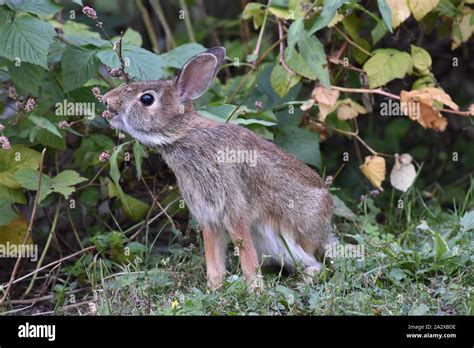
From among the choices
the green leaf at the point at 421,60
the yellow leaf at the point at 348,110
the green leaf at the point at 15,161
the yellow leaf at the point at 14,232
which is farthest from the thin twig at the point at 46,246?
the green leaf at the point at 421,60

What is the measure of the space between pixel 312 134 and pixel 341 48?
81 cm

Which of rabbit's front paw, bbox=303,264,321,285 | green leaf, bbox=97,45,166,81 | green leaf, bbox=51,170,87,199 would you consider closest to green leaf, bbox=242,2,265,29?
green leaf, bbox=97,45,166,81

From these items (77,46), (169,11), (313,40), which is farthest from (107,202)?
(169,11)

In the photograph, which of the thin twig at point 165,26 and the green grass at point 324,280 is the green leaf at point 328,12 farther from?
the thin twig at point 165,26

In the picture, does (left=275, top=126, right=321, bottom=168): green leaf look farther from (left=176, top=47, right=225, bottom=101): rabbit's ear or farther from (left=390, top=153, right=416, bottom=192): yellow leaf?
(left=176, top=47, right=225, bottom=101): rabbit's ear

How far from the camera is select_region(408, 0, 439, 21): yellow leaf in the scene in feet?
21.0

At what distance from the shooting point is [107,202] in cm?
688

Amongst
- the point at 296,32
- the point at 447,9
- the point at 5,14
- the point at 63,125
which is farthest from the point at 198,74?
the point at 447,9

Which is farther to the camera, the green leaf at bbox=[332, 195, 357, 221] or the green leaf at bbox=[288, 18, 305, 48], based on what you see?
the green leaf at bbox=[332, 195, 357, 221]

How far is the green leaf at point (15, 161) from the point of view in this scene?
20.1 ft

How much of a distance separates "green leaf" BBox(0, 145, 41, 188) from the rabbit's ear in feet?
4.41
